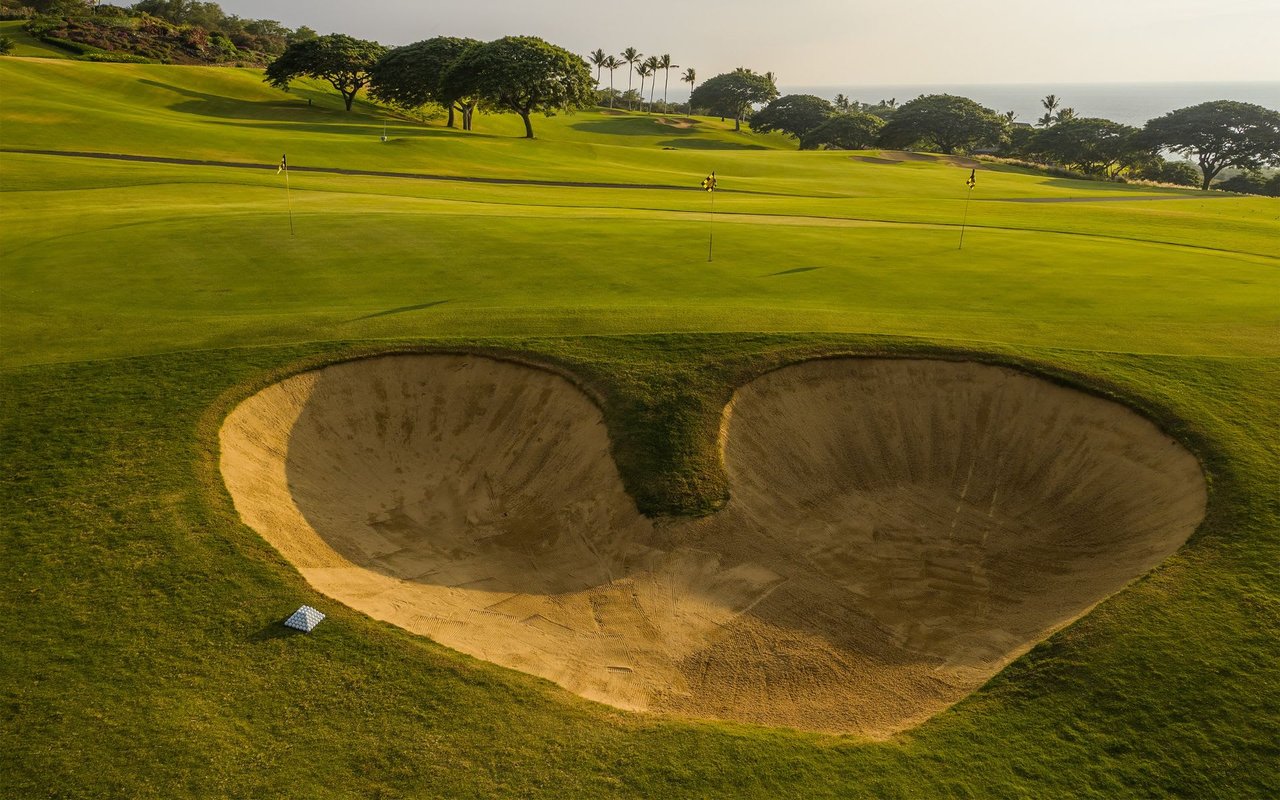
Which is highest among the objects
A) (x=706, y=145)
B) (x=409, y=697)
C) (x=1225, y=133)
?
(x=1225, y=133)

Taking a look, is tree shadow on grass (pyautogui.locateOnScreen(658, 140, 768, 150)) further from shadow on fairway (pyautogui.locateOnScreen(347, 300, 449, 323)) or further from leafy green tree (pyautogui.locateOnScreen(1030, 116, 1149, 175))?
shadow on fairway (pyautogui.locateOnScreen(347, 300, 449, 323))

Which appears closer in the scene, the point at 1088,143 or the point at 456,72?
the point at 456,72

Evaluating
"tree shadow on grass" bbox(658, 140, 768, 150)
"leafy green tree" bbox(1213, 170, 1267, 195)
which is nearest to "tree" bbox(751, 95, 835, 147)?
"tree shadow on grass" bbox(658, 140, 768, 150)

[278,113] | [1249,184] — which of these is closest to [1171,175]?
[1249,184]

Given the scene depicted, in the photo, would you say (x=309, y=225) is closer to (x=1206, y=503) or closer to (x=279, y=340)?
(x=279, y=340)

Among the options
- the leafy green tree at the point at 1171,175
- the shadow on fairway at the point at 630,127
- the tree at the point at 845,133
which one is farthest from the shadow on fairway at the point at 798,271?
the leafy green tree at the point at 1171,175

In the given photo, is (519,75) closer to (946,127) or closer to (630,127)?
(630,127)

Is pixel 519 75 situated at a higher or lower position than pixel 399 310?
higher

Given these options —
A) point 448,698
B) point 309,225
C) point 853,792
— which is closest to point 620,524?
point 448,698
